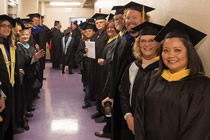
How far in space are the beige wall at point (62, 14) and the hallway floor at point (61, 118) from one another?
876 cm

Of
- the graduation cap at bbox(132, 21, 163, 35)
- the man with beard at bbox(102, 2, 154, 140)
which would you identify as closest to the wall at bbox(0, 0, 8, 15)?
the man with beard at bbox(102, 2, 154, 140)

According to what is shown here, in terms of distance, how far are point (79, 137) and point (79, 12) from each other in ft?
41.8

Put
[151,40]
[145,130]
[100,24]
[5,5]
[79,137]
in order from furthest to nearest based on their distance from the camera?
1. [5,5]
2. [100,24]
3. [79,137]
4. [151,40]
5. [145,130]

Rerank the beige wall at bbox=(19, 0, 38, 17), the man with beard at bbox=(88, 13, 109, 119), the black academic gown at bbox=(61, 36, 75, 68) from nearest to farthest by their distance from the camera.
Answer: the man with beard at bbox=(88, 13, 109, 119), the black academic gown at bbox=(61, 36, 75, 68), the beige wall at bbox=(19, 0, 38, 17)

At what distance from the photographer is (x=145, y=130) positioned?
1817 millimetres

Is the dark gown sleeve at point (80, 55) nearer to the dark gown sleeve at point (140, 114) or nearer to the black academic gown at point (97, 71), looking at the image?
the black academic gown at point (97, 71)

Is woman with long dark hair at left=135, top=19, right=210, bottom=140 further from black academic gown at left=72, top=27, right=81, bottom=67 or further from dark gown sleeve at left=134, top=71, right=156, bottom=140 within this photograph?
black academic gown at left=72, top=27, right=81, bottom=67

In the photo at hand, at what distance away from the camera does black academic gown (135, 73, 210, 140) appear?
57.8 inches

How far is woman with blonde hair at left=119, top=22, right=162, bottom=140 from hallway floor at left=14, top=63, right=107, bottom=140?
1759mm

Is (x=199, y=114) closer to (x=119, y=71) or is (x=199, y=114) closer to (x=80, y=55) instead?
(x=119, y=71)

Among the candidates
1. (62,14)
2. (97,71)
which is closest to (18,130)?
(97,71)

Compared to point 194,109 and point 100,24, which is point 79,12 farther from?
point 194,109

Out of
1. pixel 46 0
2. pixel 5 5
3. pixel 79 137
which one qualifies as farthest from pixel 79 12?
pixel 79 137

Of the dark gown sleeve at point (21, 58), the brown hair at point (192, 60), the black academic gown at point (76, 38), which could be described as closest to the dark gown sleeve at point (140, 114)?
the brown hair at point (192, 60)
